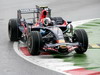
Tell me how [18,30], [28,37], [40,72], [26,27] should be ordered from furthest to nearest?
[18,30] → [26,27] → [28,37] → [40,72]

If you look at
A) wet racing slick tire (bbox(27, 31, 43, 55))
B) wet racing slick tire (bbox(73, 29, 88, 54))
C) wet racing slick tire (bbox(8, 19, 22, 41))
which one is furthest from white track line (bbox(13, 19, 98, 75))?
wet racing slick tire (bbox(8, 19, 22, 41))

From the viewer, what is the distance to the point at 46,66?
45.9 ft

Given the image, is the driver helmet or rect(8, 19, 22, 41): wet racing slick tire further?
rect(8, 19, 22, 41): wet racing slick tire

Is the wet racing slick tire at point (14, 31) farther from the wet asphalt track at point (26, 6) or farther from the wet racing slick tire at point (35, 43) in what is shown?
the wet racing slick tire at point (35, 43)

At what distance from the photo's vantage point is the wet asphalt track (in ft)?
44.5

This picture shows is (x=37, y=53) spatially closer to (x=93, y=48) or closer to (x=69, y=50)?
(x=69, y=50)

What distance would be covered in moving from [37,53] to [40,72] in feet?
7.71

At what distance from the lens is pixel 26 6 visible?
29.9 m

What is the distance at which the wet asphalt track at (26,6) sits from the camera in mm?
13555

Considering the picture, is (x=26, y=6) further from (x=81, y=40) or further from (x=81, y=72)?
(x=81, y=72)

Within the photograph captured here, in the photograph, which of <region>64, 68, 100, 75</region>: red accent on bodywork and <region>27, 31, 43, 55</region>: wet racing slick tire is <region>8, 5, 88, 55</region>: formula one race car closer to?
<region>27, 31, 43, 55</region>: wet racing slick tire

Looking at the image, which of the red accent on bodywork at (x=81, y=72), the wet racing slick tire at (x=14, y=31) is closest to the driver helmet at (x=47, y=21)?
the wet racing slick tire at (x=14, y=31)

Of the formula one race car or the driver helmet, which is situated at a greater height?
the driver helmet

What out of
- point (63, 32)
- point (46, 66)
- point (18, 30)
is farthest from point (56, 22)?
point (46, 66)
